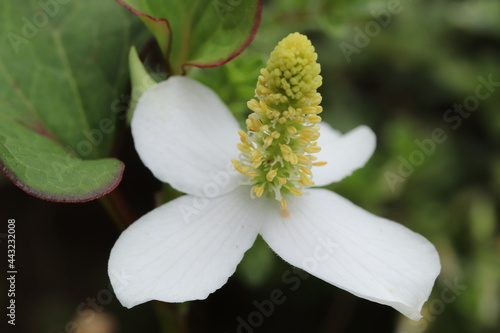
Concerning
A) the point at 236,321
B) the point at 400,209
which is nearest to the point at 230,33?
the point at 236,321

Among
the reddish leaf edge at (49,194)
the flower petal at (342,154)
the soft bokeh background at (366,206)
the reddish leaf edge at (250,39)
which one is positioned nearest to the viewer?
the reddish leaf edge at (49,194)

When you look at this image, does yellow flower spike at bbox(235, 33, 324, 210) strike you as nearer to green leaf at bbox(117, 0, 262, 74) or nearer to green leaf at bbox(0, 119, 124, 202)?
green leaf at bbox(117, 0, 262, 74)

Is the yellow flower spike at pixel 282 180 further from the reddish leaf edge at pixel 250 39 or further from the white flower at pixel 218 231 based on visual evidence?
the reddish leaf edge at pixel 250 39

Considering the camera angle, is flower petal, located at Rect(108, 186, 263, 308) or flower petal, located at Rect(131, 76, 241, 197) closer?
flower petal, located at Rect(108, 186, 263, 308)

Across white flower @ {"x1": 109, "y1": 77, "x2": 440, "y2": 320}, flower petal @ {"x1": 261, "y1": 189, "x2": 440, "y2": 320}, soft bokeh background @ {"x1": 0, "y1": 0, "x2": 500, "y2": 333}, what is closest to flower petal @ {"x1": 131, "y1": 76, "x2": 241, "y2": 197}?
white flower @ {"x1": 109, "y1": 77, "x2": 440, "y2": 320}

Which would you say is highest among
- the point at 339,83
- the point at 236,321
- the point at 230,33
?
the point at 230,33

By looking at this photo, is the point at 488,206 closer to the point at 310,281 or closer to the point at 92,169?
the point at 310,281

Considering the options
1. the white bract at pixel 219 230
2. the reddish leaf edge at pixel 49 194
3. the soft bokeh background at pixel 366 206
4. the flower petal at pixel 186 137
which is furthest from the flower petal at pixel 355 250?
the soft bokeh background at pixel 366 206

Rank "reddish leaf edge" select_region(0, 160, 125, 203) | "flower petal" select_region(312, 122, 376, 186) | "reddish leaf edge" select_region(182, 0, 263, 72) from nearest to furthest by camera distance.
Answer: "reddish leaf edge" select_region(0, 160, 125, 203)
"reddish leaf edge" select_region(182, 0, 263, 72)
"flower petal" select_region(312, 122, 376, 186)
